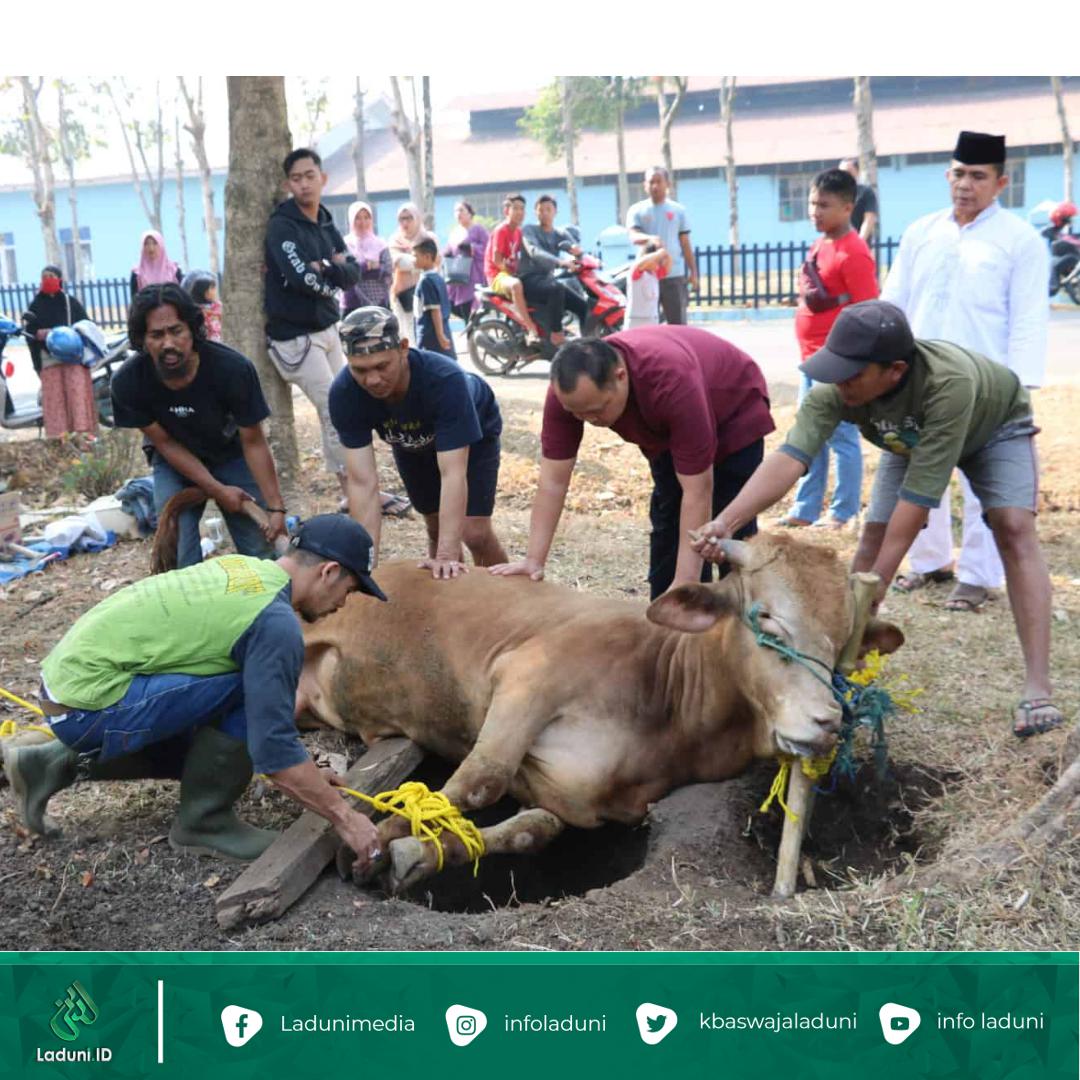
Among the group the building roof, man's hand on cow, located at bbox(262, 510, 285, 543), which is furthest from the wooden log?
the building roof

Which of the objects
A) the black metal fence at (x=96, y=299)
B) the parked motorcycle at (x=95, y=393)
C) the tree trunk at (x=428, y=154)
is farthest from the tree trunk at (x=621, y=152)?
the parked motorcycle at (x=95, y=393)

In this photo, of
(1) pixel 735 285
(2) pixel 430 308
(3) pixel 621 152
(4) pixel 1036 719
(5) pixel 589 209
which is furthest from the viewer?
(5) pixel 589 209

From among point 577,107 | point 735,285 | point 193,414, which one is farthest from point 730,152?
point 193,414

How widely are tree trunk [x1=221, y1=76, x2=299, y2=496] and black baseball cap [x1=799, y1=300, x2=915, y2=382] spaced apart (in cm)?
546

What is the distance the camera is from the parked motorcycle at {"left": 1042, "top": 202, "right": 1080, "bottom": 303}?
18672mm

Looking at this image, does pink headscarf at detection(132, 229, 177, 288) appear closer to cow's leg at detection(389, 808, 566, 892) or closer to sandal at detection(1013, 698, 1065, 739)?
→ cow's leg at detection(389, 808, 566, 892)

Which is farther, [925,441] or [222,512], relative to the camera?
[222,512]

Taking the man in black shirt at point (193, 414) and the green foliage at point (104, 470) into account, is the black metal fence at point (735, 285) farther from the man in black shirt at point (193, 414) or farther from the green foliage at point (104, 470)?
the man in black shirt at point (193, 414)

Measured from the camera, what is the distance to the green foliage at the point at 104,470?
395 inches
